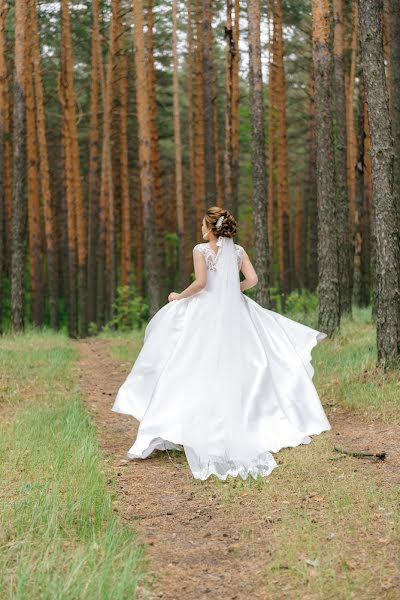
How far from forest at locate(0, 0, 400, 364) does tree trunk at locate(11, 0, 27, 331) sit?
35 millimetres

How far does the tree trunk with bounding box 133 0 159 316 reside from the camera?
17891 millimetres

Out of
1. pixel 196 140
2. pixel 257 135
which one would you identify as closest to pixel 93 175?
pixel 196 140

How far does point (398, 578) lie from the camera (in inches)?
169

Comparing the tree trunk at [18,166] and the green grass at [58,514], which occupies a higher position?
the tree trunk at [18,166]

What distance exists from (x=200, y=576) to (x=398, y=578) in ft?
3.53

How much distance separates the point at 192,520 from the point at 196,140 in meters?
18.8

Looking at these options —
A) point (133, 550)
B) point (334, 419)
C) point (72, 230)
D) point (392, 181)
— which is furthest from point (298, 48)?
point (133, 550)

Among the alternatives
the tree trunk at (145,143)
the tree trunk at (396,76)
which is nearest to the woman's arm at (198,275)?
the tree trunk at (396,76)

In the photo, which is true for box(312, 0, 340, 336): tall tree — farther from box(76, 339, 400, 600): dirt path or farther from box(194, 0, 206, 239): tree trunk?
box(194, 0, 206, 239): tree trunk

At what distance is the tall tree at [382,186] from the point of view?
372 inches

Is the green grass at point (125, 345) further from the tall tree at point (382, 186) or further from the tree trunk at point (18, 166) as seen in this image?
the tall tree at point (382, 186)

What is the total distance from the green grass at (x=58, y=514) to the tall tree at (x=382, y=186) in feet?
12.0

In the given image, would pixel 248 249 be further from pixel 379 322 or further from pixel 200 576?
pixel 200 576

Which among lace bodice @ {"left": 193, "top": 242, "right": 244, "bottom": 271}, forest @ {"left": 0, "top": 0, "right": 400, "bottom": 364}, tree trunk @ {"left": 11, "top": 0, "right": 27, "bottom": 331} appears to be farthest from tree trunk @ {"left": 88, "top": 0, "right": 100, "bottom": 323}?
lace bodice @ {"left": 193, "top": 242, "right": 244, "bottom": 271}
